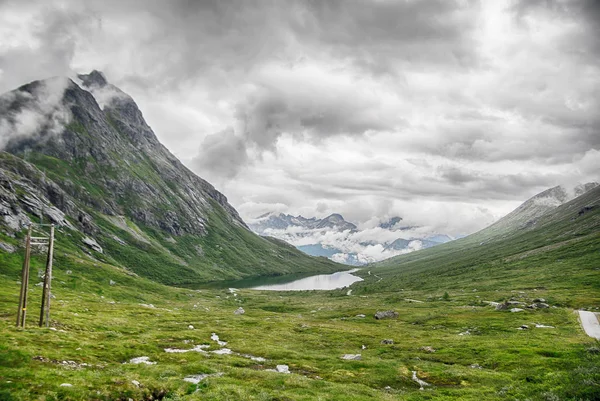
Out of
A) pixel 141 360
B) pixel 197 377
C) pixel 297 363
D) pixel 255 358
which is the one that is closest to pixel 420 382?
pixel 297 363

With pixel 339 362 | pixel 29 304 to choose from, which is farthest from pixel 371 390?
pixel 29 304

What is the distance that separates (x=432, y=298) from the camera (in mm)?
152250

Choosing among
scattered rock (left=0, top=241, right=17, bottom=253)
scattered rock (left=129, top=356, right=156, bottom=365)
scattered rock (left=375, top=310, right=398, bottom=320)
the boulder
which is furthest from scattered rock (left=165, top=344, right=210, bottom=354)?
scattered rock (left=0, top=241, right=17, bottom=253)

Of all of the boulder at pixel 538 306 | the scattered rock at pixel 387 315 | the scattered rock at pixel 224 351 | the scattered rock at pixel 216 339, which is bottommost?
the scattered rock at pixel 387 315

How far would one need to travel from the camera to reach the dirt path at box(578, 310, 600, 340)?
64.4 m

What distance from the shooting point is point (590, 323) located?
73.9 metres

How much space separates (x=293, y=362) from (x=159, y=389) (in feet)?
73.4

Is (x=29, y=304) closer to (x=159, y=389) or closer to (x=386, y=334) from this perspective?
(x=159, y=389)

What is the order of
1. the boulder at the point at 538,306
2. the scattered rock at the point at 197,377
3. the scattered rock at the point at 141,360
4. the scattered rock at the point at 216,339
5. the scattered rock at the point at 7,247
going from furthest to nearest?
the scattered rock at the point at 7,247 < the boulder at the point at 538,306 < the scattered rock at the point at 216,339 < the scattered rock at the point at 141,360 < the scattered rock at the point at 197,377

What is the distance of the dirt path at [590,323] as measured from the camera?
2537 inches

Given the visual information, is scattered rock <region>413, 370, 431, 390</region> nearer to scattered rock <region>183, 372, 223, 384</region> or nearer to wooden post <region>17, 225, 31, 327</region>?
scattered rock <region>183, 372, 223, 384</region>

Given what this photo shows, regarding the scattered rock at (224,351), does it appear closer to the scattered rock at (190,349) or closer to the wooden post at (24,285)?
the scattered rock at (190,349)

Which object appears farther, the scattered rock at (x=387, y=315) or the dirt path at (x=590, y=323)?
the scattered rock at (x=387, y=315)

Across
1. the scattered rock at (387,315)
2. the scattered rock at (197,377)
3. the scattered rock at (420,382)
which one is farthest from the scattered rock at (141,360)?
the scattered rock at (387,315)
